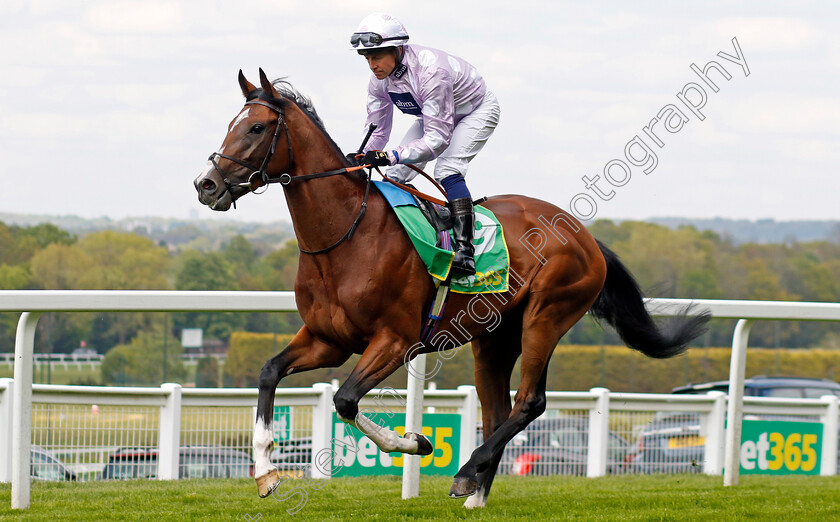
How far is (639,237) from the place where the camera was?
49.2m

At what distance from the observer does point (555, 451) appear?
7.56 m

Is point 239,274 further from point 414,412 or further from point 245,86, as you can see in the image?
point 245,86

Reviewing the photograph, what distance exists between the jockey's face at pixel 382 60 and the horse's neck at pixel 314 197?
0.45 m

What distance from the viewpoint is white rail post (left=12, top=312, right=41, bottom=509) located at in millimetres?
4367

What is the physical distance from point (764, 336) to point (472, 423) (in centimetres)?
3536

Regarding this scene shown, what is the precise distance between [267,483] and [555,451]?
4031 millimetres

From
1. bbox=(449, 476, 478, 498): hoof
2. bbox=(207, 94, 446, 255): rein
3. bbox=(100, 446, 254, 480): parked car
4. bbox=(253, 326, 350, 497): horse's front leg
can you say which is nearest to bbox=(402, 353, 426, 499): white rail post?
bbox=(449, 476, 478, 498): hoof

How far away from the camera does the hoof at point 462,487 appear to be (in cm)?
441

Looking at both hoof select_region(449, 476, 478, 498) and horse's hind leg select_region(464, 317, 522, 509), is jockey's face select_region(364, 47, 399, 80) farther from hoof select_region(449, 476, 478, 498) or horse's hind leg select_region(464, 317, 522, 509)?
hoof select_region(449, 476, 478, 498)

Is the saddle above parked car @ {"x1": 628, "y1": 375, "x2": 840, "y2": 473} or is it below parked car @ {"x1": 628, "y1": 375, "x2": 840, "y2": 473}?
above

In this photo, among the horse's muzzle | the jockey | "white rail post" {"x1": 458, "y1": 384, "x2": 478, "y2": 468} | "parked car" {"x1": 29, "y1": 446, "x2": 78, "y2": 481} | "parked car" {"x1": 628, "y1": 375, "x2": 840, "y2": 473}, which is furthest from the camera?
"parked car" {"x1": 628, "y1": 375, "x2": 840, "y2": 473}

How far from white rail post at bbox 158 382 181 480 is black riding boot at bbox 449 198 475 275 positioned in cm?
239

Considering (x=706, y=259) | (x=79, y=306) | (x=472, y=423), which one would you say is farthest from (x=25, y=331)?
(x=706, y=259)

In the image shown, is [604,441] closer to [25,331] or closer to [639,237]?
[25,331]
